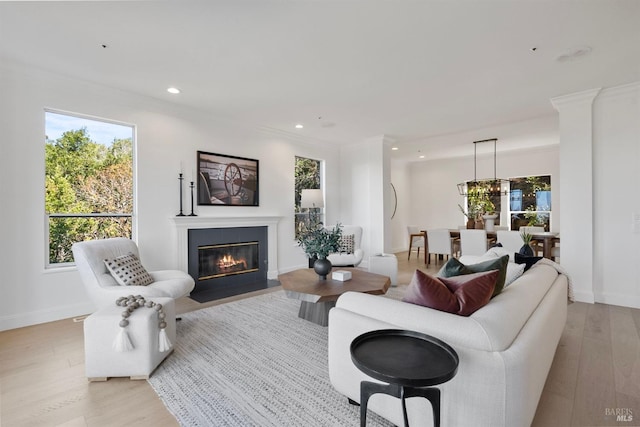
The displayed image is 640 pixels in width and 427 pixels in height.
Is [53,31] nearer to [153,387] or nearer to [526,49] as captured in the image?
[153,387]

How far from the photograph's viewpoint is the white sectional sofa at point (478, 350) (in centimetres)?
117

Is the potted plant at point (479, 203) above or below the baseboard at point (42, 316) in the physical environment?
above

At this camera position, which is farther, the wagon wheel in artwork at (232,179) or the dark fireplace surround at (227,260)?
the wagon wheel in artwork at (232,179)

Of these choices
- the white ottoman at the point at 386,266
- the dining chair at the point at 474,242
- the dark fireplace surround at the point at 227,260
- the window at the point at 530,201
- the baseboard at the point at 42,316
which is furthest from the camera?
the window at the point at 530,201

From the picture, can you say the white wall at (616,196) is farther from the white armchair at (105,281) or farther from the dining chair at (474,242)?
the white armchair at (105,281)

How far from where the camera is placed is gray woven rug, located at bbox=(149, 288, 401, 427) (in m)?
1.70

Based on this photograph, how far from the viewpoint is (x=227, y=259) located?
4.73 meters

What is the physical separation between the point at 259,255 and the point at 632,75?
536 cm

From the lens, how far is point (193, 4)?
211cm

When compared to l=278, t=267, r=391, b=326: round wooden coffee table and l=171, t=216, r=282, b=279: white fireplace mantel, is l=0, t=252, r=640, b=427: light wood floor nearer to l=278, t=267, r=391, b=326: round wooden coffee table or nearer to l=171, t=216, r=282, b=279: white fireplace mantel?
l=278, t=267, r=391, b=326: round wooden coffee table

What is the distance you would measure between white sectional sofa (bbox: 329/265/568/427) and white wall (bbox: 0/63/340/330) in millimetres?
3225

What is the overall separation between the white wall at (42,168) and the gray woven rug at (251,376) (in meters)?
1.36

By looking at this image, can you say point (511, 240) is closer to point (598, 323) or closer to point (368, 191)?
point (598, 323)

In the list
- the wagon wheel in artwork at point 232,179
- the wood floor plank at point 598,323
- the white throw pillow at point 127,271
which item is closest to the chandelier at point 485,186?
the wood floor plank at point 598,323
